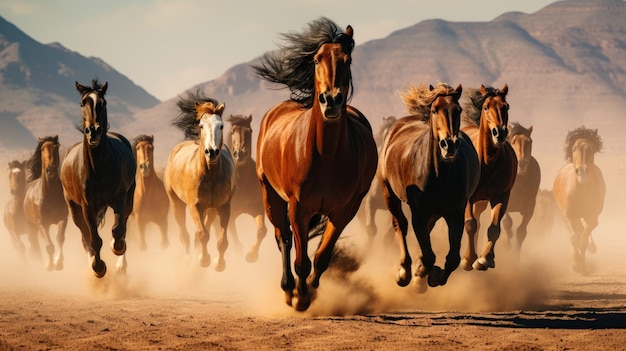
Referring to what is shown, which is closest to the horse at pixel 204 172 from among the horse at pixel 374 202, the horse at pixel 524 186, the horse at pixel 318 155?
the horse at pixel 318 155

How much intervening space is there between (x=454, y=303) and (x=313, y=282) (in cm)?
252

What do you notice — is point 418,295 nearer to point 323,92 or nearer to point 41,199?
point 323,92

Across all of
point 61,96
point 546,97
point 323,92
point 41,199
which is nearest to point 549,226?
point 41,199

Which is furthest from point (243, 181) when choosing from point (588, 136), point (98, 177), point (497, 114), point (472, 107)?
point (497, 114)

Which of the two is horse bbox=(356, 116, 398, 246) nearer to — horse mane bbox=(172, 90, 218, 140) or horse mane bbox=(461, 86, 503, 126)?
horse mane bbox=(172, 90, 218, 140)

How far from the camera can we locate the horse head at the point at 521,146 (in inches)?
660

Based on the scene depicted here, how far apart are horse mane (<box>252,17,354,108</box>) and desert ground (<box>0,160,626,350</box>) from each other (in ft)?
6.64

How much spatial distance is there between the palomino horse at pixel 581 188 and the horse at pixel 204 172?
7.34 meters

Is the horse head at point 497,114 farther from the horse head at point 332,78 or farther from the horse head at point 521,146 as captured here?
the horse head at point 521,146

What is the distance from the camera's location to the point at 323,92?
8.71 m

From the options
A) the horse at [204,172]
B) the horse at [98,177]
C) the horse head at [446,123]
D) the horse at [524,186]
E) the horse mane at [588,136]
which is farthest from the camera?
the horse mane at [588,136]

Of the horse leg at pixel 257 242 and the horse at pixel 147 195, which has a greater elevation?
the horse at pixel 147 195

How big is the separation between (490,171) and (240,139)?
6.98 metres

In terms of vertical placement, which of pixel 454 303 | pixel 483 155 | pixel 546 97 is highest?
pixel 546 97
